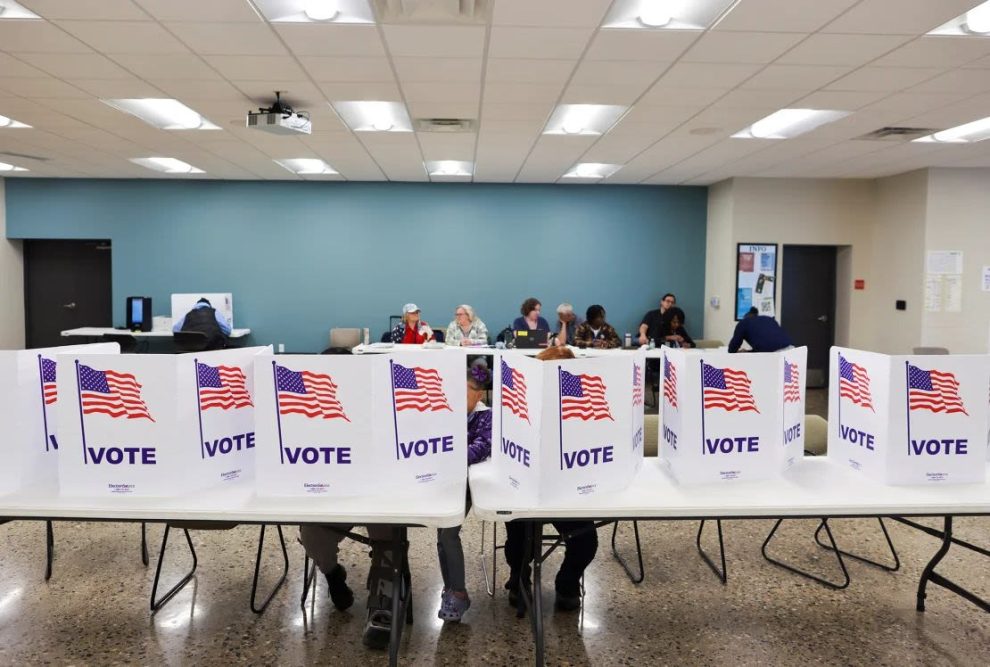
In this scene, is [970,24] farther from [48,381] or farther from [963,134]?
[48,381]

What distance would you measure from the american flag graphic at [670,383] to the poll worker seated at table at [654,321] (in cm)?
602

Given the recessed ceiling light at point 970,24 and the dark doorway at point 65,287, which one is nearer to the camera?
the recessed ceiling light at point 970,24


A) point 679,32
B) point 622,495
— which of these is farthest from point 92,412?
point 679,32

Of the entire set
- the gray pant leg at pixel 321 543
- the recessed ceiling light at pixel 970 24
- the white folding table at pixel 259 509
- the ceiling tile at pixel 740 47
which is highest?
the recessed ceiling light at pixel 970 24

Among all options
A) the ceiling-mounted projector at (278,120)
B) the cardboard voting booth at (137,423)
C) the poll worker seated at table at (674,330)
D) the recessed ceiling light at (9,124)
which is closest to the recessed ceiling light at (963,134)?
the poll worker seated at table at (674,330)

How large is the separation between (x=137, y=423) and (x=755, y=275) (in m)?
8.00

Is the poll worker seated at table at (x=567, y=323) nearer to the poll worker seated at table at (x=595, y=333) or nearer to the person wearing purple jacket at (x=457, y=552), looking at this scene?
the poll worker seated at table at (x=595, y=333)

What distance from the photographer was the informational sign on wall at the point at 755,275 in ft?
27.2

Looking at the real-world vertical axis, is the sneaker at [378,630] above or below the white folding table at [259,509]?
below

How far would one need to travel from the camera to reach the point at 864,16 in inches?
128

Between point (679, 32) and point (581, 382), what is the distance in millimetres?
2464

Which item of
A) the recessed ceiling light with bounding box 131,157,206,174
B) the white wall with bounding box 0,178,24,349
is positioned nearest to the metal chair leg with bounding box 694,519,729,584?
the recessed ceiling light with bounding box 131,157,206,174

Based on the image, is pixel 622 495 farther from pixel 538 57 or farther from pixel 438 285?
pixel 438 285

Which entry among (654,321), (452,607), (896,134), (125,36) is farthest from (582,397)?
(654,321)
